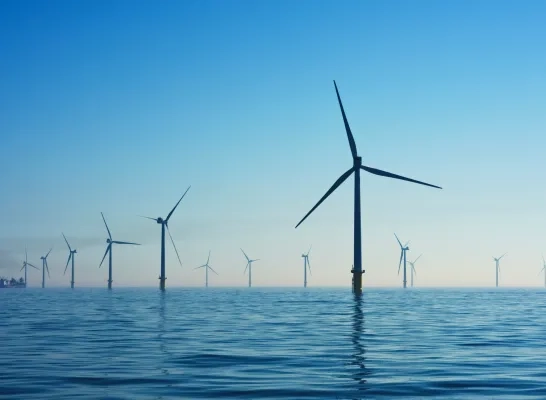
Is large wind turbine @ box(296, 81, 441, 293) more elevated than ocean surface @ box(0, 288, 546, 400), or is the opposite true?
large wind turbine @ box(296, 81, 441, 293)

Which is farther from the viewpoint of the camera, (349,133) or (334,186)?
(349,133)

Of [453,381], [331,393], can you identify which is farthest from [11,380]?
[453,381]

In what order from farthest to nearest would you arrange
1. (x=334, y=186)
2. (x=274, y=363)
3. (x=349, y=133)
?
1. (x=349, y=133)
2. (x=334, y=186)
3. (x=274, y=363)

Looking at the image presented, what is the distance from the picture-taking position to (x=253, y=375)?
73.8 ft

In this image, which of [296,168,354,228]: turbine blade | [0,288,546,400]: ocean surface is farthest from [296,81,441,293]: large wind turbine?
[0,288,546,400]: ocean surface

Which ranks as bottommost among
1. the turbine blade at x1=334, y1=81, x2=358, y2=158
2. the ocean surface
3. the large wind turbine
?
the ocean surface

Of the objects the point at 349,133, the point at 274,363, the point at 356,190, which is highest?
the point at 349,133

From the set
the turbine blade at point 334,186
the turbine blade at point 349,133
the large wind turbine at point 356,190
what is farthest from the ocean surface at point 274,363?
the turbine blade at point 349,133

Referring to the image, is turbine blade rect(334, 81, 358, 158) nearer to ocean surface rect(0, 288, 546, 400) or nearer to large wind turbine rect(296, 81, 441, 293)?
large wind turbine rect(296, 81, 441, 293)

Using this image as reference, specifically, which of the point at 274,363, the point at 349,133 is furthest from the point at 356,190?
the point at 274,363

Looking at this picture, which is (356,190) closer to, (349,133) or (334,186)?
(334,186)

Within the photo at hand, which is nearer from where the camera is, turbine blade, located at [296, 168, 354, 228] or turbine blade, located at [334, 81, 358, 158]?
turbine blade, located at [296, 168, 354, 228]

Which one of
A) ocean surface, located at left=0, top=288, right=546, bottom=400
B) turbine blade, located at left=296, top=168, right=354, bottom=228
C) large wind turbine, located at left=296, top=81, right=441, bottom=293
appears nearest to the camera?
ocean surface, located at left=0, top=288, right=546, bottom=400

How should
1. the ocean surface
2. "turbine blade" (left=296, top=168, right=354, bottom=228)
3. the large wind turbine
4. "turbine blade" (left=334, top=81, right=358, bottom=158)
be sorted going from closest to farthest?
the ocean surface, "turbine blade" (left=296, top=168, right=354, bottom=228), the large wind turbine, "turbine blade" (left=334, top=81, right=358, bottom=158)
